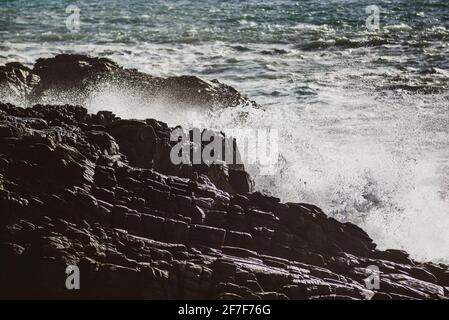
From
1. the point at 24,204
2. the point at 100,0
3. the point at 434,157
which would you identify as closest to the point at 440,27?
the point at 434,157

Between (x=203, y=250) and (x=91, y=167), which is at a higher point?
(x=91, y=167)

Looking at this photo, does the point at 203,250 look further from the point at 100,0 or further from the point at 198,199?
the point at 100,0

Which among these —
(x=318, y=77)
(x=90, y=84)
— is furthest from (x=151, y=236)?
(x=318, y=77)

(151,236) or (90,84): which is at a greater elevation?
(90,84)

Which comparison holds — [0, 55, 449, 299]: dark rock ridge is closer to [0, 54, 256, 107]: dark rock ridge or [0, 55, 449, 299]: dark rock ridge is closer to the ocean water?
the ocean water

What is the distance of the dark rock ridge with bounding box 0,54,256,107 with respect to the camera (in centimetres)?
2208

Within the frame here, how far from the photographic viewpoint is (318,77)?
1117 inches

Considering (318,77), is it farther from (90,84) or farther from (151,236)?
(151,236)

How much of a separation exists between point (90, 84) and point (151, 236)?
12462mm

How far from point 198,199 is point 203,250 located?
137cm

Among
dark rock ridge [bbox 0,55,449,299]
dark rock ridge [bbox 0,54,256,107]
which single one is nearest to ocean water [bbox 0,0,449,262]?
dark rock ridge [bbox 0,54,256,107]

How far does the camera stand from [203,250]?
38.0ft

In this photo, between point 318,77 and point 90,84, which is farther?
point 318,77

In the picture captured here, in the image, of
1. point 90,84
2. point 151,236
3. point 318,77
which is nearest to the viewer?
point 151,236
